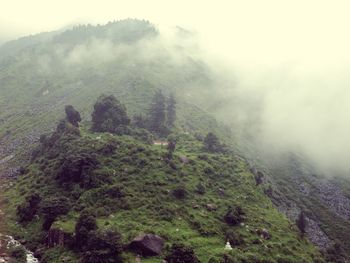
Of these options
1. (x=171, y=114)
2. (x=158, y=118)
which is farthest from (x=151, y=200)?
(x=171, y=114)

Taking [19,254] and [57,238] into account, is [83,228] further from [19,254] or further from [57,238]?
[19,254]

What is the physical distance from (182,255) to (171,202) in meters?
24.4

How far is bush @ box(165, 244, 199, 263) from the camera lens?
2675 inches

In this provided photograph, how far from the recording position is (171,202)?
92125 mm

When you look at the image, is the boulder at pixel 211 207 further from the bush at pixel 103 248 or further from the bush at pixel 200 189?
the bush at pixel 103 248

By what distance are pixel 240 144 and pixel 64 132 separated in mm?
79520

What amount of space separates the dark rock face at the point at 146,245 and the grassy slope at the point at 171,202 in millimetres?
2028

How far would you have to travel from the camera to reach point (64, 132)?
122 metres

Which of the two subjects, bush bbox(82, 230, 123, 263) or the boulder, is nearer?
bush bbox(82, 230, 123, 263)

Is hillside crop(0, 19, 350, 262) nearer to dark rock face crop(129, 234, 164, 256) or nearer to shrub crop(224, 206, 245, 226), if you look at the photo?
shrub crop(224, 206, 245, 226)

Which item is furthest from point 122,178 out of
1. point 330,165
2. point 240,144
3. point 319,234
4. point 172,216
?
point 330,165

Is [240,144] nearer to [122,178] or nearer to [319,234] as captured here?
[319,234]

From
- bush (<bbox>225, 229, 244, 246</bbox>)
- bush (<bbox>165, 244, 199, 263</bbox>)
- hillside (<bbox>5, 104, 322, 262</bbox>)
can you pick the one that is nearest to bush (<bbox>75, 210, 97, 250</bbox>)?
hillside (<bbox>5, 104, 322, 262</bbox>)

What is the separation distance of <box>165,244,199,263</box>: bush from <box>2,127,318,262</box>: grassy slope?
415 centimetres
